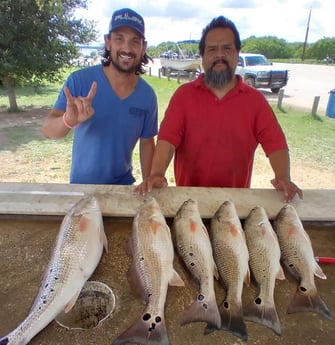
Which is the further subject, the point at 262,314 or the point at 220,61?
the point at 220,61

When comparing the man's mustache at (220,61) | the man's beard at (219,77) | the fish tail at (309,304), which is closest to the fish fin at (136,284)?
the fish tail at (309,304)

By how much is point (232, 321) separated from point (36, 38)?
1201 centimetres

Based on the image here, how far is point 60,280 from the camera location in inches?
55.7

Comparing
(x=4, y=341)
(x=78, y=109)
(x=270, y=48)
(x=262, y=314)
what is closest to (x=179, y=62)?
A: (x=78, y=109)

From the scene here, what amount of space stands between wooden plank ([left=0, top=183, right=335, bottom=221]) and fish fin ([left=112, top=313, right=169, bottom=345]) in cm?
79

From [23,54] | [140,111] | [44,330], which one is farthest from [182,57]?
[44,330]

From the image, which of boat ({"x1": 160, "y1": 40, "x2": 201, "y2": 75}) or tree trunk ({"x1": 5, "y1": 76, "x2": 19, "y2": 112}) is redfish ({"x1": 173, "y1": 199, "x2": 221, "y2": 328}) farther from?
boat ({"x1": 160, "y1": 40, "x2": 201, "y2": 75})

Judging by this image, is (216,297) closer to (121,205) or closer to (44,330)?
(44,330)

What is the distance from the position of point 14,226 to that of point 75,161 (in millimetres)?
961

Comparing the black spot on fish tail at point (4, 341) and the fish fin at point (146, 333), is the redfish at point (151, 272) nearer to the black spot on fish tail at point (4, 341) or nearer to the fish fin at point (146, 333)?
the fish fin at point (146, 333)

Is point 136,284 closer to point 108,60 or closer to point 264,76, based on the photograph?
point 108,60

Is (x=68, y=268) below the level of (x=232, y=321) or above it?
above

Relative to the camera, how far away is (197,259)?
1.61 meters

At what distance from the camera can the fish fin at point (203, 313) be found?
4.49 feet
